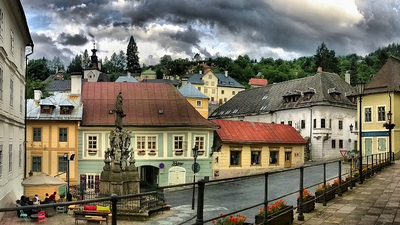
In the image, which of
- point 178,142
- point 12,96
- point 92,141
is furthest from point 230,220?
point 92,141

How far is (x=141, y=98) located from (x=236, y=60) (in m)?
118

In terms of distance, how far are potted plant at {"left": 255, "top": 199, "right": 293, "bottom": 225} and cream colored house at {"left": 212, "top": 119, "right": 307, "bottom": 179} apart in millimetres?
27054

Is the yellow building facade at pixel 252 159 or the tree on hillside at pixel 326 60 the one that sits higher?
the tree on hillside at pixel 326 60

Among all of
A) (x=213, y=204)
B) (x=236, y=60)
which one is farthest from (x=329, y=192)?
(x=236, y=60)

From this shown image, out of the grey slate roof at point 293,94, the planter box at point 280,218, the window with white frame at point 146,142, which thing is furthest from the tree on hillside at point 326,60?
the planter box at point 280,218

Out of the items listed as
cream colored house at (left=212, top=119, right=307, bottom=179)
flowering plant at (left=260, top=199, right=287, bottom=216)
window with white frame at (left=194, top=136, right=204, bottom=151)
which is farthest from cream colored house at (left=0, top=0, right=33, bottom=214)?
cream colored house at (left=212, top=119, right=307, bottom=179)

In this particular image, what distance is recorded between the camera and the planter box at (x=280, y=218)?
9.18m

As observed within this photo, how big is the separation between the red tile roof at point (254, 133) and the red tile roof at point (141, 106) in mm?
2280

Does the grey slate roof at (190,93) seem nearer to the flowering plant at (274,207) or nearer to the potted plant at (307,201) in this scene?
the potted plant at (307,201)

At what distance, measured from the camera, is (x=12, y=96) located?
24234 mm

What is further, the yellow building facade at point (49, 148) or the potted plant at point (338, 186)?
the yellow building facade at point (49, 148)

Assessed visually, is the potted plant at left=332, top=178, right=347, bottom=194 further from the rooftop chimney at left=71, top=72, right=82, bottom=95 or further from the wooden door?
the rooftop chimney at left=71, top=72, right=82, bottom=95

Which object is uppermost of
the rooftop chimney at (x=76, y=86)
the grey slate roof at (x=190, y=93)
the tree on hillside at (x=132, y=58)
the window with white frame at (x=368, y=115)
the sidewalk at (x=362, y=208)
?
the tree on hillside at (x=132, y=58)

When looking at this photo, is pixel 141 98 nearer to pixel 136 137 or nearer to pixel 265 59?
pixel 136 137
